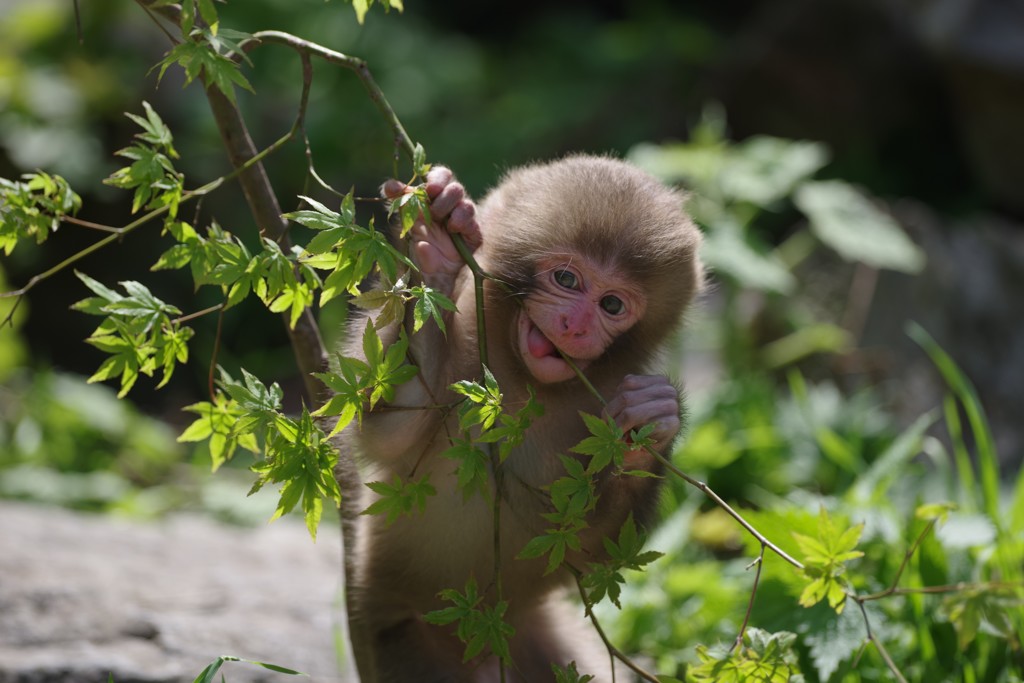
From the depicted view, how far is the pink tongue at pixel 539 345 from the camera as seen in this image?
106 inches

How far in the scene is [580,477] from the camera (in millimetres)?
2289

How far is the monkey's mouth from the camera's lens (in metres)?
2.70

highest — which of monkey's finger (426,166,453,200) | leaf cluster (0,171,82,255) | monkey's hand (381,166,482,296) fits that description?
leaf cluster (0,171,82,255)

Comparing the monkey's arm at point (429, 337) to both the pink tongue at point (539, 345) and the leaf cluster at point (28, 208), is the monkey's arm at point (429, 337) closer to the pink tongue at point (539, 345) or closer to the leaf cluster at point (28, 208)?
the pink tongue at point (539, 345)

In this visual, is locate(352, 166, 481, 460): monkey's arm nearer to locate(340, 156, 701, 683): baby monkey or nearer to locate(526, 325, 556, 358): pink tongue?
locate(340, 156, 701, 683): baby monkey

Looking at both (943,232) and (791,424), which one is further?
(943,232)

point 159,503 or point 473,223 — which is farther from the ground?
point 473,223

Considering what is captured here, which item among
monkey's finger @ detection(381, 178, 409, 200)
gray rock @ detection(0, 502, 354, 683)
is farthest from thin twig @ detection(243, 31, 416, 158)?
gray rock @ detection(0, 502, 354, 683)

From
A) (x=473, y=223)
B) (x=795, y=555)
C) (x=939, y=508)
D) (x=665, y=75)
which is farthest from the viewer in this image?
(x=665, y=75)

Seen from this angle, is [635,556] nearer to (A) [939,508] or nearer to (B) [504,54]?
(A) [939,508]

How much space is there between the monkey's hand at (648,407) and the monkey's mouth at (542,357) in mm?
162

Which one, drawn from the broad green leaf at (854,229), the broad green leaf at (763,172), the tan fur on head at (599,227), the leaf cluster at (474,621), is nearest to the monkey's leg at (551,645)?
the leaf cluster at (474,621)

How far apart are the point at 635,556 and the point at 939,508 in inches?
34.0

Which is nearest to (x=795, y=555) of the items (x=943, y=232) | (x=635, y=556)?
(x=635, y=556)
